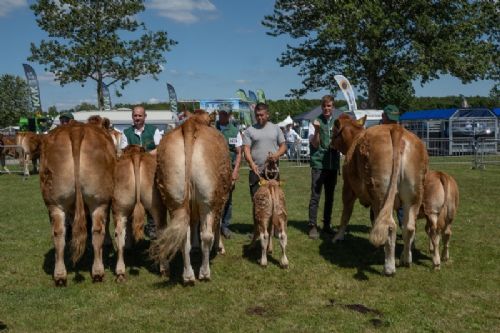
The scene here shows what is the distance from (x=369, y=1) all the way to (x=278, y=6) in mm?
6778

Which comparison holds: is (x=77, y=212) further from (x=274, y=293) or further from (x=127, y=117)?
(x=127, y=117)

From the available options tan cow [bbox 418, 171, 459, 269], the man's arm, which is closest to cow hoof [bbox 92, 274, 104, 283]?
the man's arm

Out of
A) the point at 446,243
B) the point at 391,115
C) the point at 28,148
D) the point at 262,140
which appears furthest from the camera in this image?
the point at 28,148

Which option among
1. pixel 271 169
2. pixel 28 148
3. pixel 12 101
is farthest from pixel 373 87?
pixel 12 101

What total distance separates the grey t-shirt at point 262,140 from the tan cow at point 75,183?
2379mm

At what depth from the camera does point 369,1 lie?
29.7 metres

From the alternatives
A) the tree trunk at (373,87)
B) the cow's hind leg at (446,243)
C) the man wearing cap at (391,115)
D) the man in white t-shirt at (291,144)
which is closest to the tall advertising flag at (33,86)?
the man in white t-shirt at (291,144)

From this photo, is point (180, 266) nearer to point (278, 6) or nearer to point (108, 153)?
point (108, 153)

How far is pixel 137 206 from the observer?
630 centimetres

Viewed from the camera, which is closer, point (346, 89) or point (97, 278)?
point (97, 278)

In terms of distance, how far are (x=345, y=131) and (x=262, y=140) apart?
4.46 feet

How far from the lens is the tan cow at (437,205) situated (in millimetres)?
6648

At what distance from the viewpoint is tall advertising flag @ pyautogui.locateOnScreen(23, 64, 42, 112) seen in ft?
105

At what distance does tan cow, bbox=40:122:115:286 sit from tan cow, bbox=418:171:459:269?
412cm
